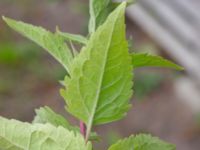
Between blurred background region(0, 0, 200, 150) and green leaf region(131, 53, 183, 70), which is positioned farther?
blurred background region(0, 0, 200, 150)

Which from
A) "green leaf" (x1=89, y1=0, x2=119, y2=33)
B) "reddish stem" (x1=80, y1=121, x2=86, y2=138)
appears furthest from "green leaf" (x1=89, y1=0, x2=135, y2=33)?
"reddish stem" (x1=80, y1=121, x2=86, y2=138)

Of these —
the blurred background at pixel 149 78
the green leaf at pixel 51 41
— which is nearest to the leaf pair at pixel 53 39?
the green leaf at pixel 51 41

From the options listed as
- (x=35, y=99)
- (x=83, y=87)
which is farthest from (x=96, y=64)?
(x=35, y=99)

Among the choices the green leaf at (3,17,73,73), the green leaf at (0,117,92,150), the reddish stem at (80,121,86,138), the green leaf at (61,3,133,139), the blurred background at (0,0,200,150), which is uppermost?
the blurred background at (0,0,200,150)

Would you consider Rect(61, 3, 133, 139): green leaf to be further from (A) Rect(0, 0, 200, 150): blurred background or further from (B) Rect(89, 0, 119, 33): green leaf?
(A) Rect(0, 0, 200, 150): blurred background

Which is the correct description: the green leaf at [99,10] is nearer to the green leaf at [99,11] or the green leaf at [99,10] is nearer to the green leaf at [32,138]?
the green leaf at [99,11]

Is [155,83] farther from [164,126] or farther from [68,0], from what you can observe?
[68,0]

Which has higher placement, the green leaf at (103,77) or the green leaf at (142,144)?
the green leaf at (103,77)
